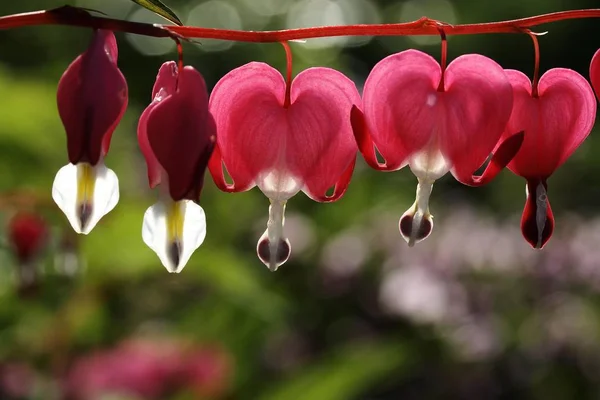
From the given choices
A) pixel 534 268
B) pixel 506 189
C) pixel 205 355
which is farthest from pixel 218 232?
pixel 506 189

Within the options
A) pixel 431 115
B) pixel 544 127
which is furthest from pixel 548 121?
pixel 431 115

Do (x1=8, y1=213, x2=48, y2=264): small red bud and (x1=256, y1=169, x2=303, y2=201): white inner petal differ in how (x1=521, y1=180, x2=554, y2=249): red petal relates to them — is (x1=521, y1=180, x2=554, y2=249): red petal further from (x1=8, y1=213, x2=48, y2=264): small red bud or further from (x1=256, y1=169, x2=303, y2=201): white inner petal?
(x1=8, y1=213, x2=48, y2=264): small red bud

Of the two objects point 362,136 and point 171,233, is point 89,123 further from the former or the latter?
point 362,136

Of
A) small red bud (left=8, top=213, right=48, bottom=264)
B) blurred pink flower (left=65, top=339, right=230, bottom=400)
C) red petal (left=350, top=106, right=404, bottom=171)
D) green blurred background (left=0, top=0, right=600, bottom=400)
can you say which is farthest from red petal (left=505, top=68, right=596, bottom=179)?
blurred pink flower (left=65, top=339, right=230, bottom=400)

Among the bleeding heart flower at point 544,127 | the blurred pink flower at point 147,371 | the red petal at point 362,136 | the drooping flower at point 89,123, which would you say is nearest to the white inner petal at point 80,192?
the drooping flower at point 89,123

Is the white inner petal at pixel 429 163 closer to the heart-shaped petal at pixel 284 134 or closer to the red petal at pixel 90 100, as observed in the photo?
the heart-shaped petal at pixel 284 134

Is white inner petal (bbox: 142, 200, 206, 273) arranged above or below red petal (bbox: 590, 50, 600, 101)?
below
